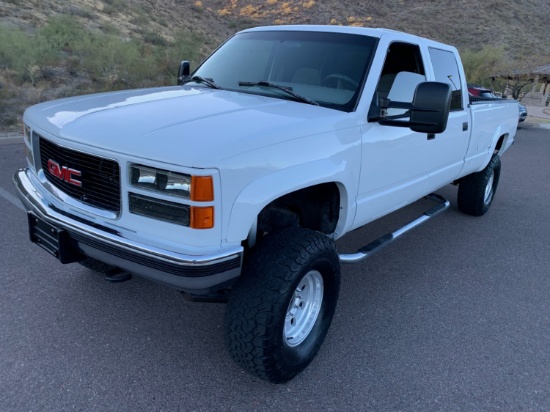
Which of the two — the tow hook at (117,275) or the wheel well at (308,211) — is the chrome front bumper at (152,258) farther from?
the wheel well at (308,211)

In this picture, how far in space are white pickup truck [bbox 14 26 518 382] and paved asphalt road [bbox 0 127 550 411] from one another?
31 centimetres

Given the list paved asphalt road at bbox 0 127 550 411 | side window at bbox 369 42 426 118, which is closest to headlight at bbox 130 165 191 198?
paved asphalt road at bbox 0 127 550 411

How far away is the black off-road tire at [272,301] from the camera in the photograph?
2.39m

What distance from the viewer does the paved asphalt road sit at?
8.48 feet

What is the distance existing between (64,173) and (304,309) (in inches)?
61.6

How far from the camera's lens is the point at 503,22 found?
41188mm

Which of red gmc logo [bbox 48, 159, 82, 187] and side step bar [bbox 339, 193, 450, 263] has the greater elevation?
red gmc logo [bbox 48, 159, 82, 187]

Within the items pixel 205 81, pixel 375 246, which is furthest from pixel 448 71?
pixel 205 81

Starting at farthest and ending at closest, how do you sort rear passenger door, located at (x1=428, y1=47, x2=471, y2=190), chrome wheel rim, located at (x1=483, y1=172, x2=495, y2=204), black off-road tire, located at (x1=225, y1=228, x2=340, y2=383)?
1. chrome wheel rim, located at (x1=483, y1=172, x2=495, y2=204)
2. rear passenger door, located at (x1=428, y1=47, x2=471, y2=190)
3. black off-road tire, located at (x1=225, y1=228, x2=340, y2=383)

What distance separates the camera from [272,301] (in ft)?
7.77

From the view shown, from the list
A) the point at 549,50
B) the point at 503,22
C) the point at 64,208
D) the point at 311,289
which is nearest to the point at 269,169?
the point at 311,289

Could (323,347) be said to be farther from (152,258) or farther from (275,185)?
(152,258)

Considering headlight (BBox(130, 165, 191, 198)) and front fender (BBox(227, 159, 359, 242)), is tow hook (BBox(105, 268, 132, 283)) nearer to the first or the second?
headlight (BBox(130, 165, 191, 198))

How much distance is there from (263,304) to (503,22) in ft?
152
